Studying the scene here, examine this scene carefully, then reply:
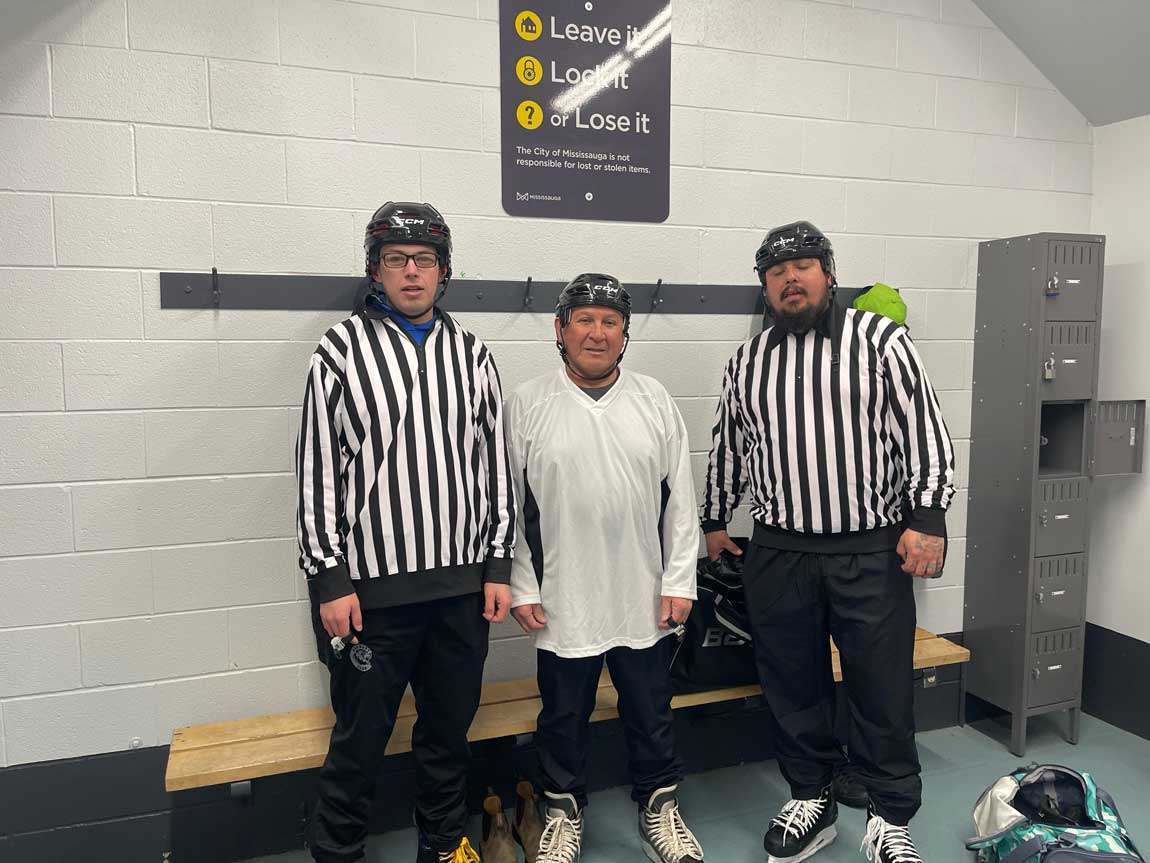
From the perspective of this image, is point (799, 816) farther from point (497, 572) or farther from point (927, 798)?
point (497, 572)

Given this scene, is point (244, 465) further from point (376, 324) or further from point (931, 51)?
point (931, 51)

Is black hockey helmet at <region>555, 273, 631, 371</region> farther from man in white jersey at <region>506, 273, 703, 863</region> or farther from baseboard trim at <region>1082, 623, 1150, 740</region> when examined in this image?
baseboard trim at <region>1082, 623, 1150, 740</region>

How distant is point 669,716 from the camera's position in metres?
2.39

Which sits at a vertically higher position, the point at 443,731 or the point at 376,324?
the point at 376,324

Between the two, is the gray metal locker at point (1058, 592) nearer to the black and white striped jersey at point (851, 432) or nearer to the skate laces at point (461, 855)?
the black and white striped jersey at point (851, 432)

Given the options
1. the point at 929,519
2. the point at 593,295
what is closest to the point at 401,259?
the point at 593,295

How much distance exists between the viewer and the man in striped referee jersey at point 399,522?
2.06 m

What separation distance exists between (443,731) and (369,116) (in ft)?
5.61

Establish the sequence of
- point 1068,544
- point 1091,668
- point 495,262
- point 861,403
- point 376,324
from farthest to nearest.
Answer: point 1091,668 → point 1068,544 → point 495,262 → point 861,403 → point 376,324

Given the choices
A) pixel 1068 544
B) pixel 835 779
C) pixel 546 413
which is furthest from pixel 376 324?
pixel 1068 544

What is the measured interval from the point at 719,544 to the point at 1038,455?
124 cm

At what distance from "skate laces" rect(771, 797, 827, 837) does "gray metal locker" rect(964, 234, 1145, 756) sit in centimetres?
103

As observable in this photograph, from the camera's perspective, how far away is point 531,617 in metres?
2.25

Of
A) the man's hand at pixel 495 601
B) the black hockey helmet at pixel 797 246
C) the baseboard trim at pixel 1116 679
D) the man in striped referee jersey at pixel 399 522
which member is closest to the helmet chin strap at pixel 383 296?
the man in striped referee jersey at pixel 399 522
